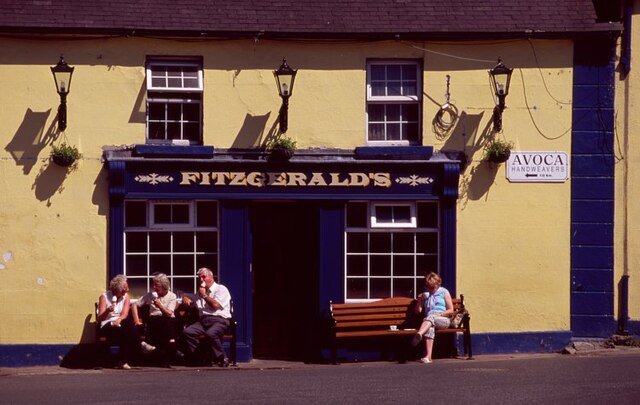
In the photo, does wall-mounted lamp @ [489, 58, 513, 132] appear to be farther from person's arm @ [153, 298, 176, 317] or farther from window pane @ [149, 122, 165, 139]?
person's arm @ [153, 298, 176, 317]

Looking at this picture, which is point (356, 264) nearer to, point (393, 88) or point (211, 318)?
point (211, 318)

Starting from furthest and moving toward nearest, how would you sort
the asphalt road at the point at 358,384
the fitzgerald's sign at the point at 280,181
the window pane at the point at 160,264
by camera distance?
the window pane at the point at 160,264 < the fitzgerald's sign at the point at 280,181 < the asphalt road at the point at 358,384

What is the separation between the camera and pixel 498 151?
17500 mm

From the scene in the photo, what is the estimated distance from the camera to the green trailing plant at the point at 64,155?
1698 cm

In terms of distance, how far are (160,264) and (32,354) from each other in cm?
220

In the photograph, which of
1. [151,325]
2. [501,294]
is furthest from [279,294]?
[501,294]

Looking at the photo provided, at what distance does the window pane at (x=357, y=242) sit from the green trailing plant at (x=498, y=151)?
7.04 ft

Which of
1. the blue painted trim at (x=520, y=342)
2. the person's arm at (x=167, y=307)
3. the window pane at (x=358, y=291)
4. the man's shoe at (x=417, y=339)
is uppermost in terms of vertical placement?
the window pane at (x=358, y=291)

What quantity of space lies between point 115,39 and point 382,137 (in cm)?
412

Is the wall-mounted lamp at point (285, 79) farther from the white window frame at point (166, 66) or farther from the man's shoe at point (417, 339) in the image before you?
the man's shoe at point (417, 339)

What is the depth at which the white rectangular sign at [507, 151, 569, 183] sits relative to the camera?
58.3ft

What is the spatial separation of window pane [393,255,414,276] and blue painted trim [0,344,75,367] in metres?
4.82

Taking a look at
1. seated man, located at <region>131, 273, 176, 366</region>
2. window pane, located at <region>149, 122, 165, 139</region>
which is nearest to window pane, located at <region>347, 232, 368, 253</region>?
seated man, located at <region>131, 273, 176, 366</region>

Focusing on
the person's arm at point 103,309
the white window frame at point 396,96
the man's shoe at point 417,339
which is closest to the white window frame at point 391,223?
the white window frame at point 396,96
